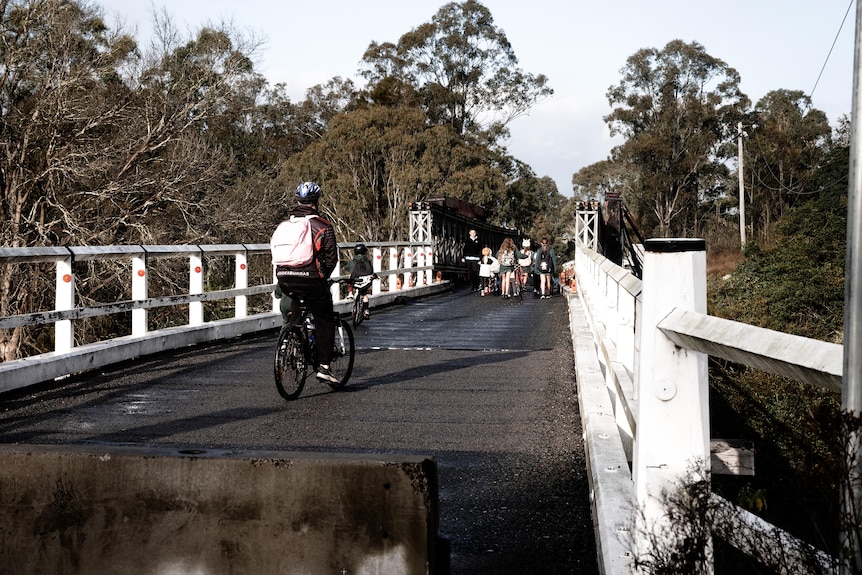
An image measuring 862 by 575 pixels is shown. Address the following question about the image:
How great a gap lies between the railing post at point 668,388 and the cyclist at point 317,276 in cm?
648

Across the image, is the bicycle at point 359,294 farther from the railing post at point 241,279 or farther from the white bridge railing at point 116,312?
the railing post at point 241,279

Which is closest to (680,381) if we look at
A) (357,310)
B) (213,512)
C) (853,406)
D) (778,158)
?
(853,406)

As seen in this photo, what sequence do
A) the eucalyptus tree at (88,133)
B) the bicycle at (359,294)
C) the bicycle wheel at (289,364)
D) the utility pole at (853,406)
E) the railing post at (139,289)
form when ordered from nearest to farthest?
1. the utility pole at (853,406)
2. the bicycle wheel at (289,364)
3. the railing post at (139,289)
4. the bicycle at (359,294)
5. the eucalyptus tree at (88,133)

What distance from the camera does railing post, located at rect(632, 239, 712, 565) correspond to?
130 inches

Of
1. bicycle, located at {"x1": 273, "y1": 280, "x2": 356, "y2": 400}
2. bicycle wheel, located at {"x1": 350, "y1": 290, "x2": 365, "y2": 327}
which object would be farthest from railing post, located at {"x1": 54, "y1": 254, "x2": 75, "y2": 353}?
bicycle wheel, located at {"x1": 350, "y1": 290, "x2": 365, "y2": 327}

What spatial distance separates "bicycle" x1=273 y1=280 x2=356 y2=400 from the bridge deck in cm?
17

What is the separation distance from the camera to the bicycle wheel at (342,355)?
34.6 ft

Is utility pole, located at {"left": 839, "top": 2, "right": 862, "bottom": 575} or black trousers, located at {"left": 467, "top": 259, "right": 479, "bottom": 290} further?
black trousers, located at {"left": 467, "top": 259, "right": 479, "bottom": 290}

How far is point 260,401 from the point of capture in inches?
388

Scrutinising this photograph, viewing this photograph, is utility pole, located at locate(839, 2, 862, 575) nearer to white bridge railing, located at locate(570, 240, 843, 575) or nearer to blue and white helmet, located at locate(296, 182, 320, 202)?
white bridge railing, located at locate(570, 240, 843, 575)

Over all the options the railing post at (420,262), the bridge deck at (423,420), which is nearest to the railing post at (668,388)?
the bridge deck at (423,420)

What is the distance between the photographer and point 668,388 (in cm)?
333

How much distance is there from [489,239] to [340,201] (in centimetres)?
1051

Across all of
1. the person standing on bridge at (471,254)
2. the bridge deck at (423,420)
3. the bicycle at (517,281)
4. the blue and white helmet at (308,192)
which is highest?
the person standing on bridge at (471,254)
